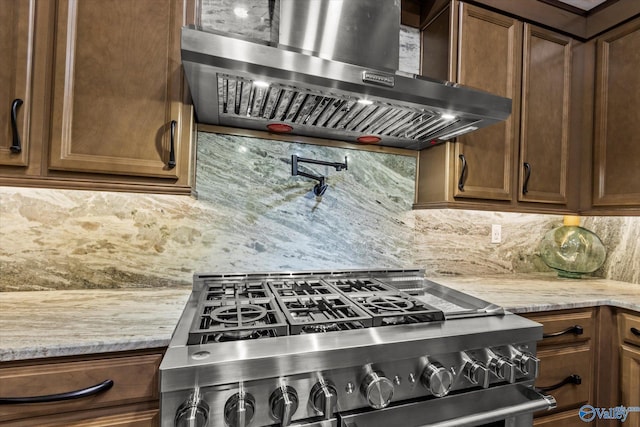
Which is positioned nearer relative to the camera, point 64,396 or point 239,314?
point 64,396

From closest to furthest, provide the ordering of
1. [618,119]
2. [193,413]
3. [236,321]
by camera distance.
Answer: [193,413], [236,321], [618,119]

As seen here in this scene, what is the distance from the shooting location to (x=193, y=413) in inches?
25.9

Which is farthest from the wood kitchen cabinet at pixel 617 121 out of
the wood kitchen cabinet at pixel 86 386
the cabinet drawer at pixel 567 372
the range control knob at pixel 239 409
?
the wood kitchen cabinet at pixel 86 386

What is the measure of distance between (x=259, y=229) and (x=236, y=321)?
705mm

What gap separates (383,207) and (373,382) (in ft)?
3.64

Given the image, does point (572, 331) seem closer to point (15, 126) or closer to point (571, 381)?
point (571, 381)

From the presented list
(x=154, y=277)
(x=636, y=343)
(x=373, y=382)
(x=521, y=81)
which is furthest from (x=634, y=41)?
(x=154, y=277)

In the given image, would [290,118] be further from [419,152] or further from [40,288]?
[40,288]

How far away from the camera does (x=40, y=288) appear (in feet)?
4.06

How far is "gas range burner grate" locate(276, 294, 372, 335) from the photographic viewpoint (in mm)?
875

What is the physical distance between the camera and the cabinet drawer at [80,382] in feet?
2.43

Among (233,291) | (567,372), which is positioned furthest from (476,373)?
(233,291)

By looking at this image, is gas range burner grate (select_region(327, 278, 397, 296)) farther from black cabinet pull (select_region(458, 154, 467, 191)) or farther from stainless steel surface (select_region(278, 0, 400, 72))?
stainless steel surface (select_region(278, 0, 400, 72))

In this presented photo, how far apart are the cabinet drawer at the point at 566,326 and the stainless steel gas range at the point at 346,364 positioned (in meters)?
0.32
